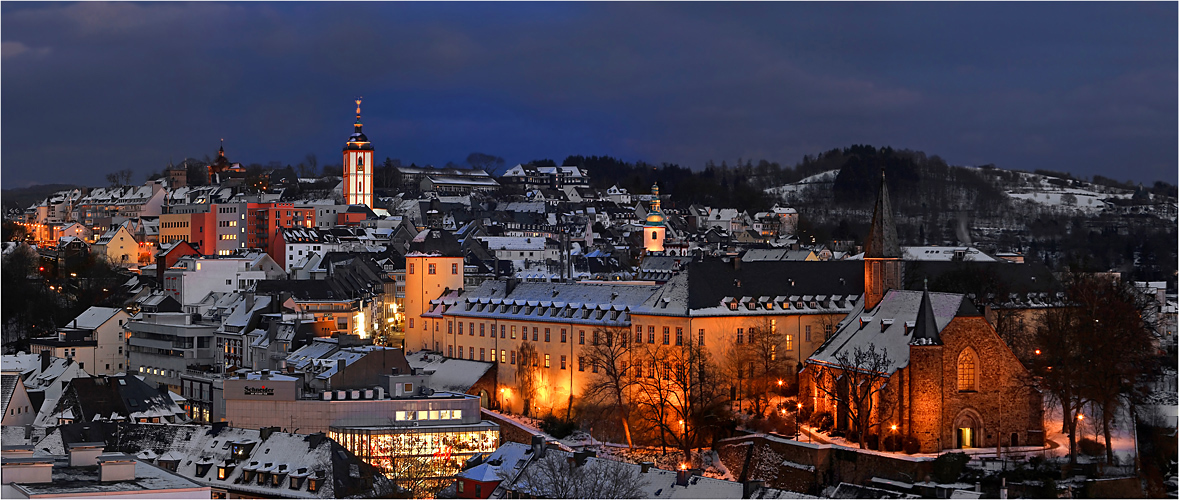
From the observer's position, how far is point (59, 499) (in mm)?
34750

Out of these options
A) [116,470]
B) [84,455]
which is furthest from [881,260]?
[116,470]

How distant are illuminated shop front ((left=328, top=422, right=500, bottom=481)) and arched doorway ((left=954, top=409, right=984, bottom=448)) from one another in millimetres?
18220

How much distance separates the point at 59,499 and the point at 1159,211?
152983 millimetres

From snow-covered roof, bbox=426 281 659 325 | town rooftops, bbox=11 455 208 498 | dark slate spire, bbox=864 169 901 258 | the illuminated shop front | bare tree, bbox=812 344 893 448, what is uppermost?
dark slate spire, bbox=864 169 901 258

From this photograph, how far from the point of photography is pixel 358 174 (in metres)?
159

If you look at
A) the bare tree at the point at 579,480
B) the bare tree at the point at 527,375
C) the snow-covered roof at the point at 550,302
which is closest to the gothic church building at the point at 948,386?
the bare tree at the point at 579,480

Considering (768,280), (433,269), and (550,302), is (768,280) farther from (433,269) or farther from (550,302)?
(433,269)

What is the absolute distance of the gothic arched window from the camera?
54.4 meters

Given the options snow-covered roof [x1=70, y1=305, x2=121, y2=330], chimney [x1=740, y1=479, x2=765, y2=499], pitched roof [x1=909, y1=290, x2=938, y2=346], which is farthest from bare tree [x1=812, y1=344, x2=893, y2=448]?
snow-covered roof [x1=70, y1=305, x2=121, y2=330]

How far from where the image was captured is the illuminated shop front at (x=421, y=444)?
59438mm

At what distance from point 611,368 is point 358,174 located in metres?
98.9

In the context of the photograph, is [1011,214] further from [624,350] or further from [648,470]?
[648,470]

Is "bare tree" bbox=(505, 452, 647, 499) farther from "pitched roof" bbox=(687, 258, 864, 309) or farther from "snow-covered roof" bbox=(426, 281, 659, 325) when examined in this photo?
"snow-covered roof" bbox=(426, 281, 659, 325)

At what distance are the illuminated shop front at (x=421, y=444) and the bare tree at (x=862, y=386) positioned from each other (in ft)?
46.6
